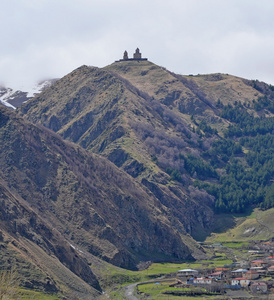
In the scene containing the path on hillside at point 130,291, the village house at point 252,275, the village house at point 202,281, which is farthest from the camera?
the village house at point 252,275

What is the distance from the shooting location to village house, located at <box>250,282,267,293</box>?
144750mm

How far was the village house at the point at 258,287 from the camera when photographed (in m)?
145

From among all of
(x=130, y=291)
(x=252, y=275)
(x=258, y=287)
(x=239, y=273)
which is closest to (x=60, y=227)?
(x=130, y=291)

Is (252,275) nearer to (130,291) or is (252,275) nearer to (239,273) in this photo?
(239,273)

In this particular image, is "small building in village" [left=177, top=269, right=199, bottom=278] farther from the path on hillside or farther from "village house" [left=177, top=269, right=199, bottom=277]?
the path on hillside

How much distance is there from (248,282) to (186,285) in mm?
12769

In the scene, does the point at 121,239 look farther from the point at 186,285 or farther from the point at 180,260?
the point at 186,285

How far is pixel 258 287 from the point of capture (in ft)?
479

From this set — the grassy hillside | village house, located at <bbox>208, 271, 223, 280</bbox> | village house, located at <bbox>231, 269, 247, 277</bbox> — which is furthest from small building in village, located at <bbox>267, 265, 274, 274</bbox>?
the grassy hillside

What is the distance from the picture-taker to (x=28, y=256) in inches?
5448

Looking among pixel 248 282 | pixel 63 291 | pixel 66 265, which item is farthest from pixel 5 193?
pixel 248 282

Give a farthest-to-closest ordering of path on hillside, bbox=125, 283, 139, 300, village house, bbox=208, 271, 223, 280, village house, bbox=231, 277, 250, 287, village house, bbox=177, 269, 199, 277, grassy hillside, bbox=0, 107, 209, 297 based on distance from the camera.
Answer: village house, bbox=177, 269, 199, 277
village house, bbox=208, 271, 223, 280
village house, bbox=231, 277, 250, 287
grassy hillside, bbox=0, 107, 209, 297
path on hillside, bbox=125, 283, 139, 300

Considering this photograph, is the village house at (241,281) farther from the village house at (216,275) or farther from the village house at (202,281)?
the village house at (202,281)

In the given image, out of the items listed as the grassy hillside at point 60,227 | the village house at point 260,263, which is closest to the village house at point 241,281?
the village house at point 260,263
